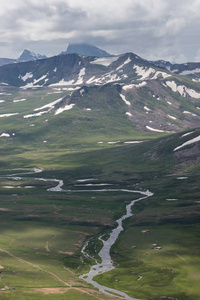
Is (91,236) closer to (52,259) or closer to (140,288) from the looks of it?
(52,259)

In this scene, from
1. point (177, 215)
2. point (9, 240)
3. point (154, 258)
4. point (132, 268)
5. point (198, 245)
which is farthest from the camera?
point (177, 215)

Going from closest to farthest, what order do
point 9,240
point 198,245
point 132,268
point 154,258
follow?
1. point 132,268
2. point 154,258
3. point 198,245
4. point 9,240

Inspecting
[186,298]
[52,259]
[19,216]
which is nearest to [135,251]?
[52,259]

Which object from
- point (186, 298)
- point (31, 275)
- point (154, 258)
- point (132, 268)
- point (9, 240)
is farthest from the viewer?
point (9, 240)

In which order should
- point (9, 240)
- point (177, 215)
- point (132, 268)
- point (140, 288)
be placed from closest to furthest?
point (140, 288) → point (132, 268) → point (9, 240) → point (177, 215)

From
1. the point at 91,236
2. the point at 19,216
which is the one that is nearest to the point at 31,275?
the point at 91,236

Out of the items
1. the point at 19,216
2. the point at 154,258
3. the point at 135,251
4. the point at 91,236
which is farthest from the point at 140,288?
the point at 19,216

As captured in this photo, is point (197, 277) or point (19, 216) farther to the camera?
point (19, 216)

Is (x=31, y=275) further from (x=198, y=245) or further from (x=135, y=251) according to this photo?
(x=198, y=245)

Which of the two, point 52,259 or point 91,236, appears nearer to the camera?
point 52,259
